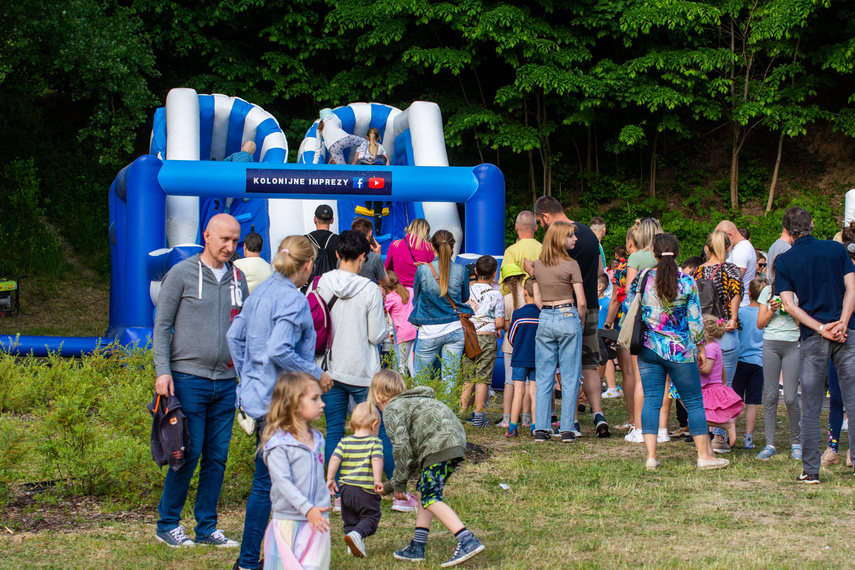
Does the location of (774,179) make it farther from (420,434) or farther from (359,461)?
(359,461)

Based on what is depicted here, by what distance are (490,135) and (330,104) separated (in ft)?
13.1

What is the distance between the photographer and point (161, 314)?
405 cm

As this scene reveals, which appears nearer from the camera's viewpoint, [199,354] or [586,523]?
[199,354]

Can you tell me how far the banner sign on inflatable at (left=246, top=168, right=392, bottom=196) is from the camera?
31.7ft

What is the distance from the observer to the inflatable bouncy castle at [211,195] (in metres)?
9.36

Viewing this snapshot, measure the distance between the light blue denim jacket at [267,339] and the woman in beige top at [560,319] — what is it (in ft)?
9.96

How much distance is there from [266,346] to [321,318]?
0.74 meters

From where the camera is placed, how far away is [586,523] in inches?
179

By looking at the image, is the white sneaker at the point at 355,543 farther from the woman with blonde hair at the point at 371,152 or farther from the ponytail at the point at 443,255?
the woman with blonde hair at the point at 371,152

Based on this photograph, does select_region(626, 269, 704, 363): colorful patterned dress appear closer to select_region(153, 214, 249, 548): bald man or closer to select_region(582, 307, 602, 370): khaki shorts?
select_region(582, 307, 602, 370): khaki shorts

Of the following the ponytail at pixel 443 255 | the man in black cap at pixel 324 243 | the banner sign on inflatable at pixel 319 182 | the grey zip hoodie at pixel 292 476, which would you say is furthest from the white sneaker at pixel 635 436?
the banner sign on inflatable at pixel 319 182

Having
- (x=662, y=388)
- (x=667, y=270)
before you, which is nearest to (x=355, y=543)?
(x=662, y=388)

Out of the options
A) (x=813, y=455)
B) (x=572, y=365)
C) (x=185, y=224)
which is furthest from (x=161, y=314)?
(x=185, y=224)

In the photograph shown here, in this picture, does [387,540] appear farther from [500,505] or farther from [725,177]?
[725,177]
